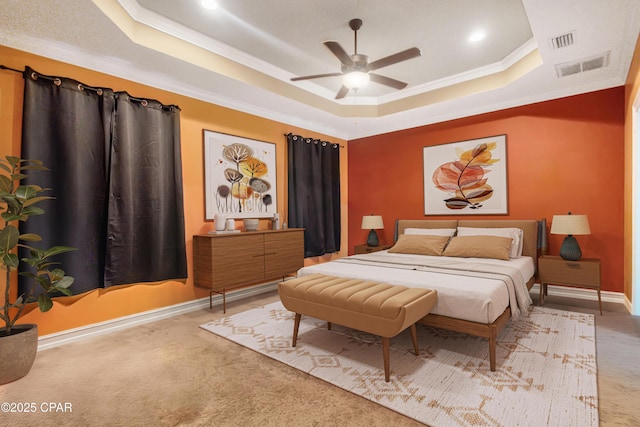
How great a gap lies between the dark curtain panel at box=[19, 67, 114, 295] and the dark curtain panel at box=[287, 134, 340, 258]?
8.52 ft

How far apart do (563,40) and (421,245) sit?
2665 millimetres

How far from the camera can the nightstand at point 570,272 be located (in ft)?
11.3

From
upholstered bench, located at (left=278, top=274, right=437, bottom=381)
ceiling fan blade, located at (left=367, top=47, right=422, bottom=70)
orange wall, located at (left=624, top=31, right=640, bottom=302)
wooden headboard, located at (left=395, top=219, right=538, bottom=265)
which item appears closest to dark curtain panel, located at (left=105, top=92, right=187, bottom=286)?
upholstered bench, located at (left=278, top=274, right=437, bottom=381)

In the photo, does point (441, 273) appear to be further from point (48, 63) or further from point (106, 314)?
point (48, 63)

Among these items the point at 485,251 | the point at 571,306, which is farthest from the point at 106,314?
the point at 571,306

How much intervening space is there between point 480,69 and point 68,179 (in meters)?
4.91

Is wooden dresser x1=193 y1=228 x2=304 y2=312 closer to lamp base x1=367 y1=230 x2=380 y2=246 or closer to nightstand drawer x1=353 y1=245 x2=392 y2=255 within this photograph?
nightstand drawer x1=353 y1=245 x2=392 y2=255

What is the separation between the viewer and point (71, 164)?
2.89 m

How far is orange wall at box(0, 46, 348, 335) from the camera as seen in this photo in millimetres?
2705

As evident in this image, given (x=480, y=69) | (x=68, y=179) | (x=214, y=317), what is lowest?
(x=214, y=317)

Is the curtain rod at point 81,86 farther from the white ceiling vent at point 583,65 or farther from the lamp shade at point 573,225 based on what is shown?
the lamp shade at point 573,225

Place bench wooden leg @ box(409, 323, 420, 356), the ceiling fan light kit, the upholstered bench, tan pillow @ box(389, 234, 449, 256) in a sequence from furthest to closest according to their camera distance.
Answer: tan pillow @ box(389, 234, 449, 256) < the ceiling fan light kit < bench wooden leg @ box(409, 323, 420, 356) < the upholstered bench

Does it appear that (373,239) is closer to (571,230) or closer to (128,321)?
(571,230)

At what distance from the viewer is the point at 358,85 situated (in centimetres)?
312
